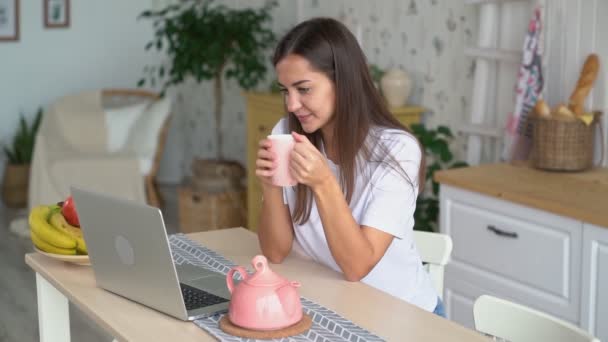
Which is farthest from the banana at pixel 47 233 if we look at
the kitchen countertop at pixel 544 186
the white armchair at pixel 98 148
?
the white armchair at pixel 98 148

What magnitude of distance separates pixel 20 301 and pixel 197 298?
102 inches

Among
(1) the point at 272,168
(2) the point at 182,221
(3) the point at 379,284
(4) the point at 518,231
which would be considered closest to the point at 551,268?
(4) the point at 518,231

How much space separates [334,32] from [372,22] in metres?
2.37

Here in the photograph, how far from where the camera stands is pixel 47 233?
6.20 feet

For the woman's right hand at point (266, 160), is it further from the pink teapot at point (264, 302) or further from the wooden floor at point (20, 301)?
the wooden floor at point (20, 301)

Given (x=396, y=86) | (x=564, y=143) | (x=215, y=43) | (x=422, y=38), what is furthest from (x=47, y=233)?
(x=215, y=43)

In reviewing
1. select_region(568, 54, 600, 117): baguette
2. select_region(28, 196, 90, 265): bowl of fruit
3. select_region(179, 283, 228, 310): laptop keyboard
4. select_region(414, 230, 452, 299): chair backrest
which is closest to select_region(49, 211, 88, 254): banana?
select_region(28, 196, 90, 265): bowl of fruit

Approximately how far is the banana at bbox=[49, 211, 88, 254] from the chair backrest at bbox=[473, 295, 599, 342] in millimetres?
822

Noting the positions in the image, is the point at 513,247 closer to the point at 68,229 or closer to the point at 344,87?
the point at 344,87

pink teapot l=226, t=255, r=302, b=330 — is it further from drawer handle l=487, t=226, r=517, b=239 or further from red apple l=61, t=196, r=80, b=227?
drawer handle l=487, t=226, r=517, b=239

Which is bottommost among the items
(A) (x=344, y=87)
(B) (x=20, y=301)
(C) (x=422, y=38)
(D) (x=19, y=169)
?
(B) (x=20, y=301)

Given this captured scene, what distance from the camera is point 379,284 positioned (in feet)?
6.35

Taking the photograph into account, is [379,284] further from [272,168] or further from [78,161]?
[78,161]

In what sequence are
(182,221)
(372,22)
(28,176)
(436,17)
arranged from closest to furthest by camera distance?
(436,17) < (372,22) < (182,221) < (28,176)
